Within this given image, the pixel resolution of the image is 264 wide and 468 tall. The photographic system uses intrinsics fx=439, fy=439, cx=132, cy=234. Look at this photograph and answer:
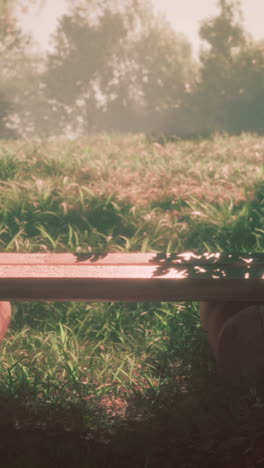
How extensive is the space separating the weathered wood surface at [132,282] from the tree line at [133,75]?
41.6 ft

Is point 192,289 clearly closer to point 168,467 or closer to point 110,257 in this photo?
point 110,257

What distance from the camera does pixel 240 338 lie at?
87.4 inches

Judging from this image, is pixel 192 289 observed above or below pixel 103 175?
below

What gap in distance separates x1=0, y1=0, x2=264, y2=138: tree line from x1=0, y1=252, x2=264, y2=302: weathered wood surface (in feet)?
41.6

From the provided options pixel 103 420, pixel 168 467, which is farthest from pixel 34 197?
pixel 168 467

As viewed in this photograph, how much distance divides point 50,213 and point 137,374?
6.27 feet

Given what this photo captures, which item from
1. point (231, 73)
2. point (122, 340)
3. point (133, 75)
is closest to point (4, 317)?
point (122, 340)

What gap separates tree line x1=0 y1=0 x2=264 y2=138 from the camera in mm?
14031

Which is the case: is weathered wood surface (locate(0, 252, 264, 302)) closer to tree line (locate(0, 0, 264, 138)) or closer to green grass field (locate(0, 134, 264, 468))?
green grass field (locate(0, 134, 264, 468))

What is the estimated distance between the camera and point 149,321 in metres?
3.06

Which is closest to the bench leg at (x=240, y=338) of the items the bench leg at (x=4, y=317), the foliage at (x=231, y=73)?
the bench leg at (x=4, y=317)

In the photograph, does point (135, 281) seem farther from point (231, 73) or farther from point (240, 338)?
point (231, 73)

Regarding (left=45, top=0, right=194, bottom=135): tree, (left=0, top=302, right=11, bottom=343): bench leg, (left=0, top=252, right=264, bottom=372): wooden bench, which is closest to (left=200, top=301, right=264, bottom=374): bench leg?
(left=0, top=252, right=264, bottom=372): wooden bench

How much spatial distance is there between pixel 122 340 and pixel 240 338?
0.87 meters
